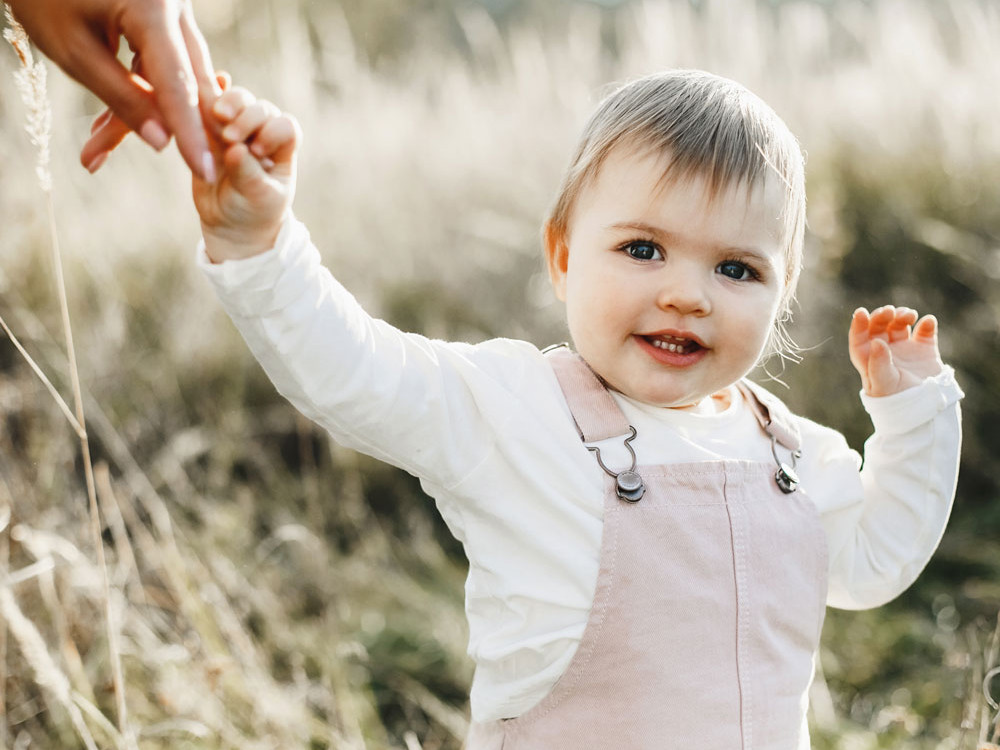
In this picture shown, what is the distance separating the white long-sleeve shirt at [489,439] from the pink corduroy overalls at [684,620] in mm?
32

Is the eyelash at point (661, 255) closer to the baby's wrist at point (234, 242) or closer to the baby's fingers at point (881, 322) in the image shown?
the baby's fingers at point (881, 322)

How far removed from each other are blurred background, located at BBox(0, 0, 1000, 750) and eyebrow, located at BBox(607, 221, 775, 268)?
0.94 metres

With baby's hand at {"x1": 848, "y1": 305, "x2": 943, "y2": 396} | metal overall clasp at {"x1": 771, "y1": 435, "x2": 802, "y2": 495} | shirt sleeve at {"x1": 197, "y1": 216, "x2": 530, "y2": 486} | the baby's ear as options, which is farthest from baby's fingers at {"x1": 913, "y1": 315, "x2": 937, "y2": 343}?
shirt sleeve at {"x1": 197, "y1": 216, "x2": 530, "y2": 486}

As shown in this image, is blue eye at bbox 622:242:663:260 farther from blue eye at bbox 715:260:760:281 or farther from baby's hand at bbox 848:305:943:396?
baby's hand at bbox 848:305:943:396

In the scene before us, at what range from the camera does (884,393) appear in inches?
70.9

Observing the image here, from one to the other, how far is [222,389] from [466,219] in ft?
4.45

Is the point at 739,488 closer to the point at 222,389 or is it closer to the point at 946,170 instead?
the point at 222,389

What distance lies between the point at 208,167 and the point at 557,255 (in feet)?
2.52

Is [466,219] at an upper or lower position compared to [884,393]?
lower

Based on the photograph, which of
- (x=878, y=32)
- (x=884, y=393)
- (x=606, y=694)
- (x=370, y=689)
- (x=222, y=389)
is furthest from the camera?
(x=878, y=32)

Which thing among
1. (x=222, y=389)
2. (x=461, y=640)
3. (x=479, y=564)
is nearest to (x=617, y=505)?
(x=479, y=564)

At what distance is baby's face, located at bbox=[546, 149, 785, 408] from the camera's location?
1485 millimetres

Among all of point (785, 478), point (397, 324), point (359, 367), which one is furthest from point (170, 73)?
Result: point (397, 324)

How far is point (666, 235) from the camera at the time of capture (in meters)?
1.49
